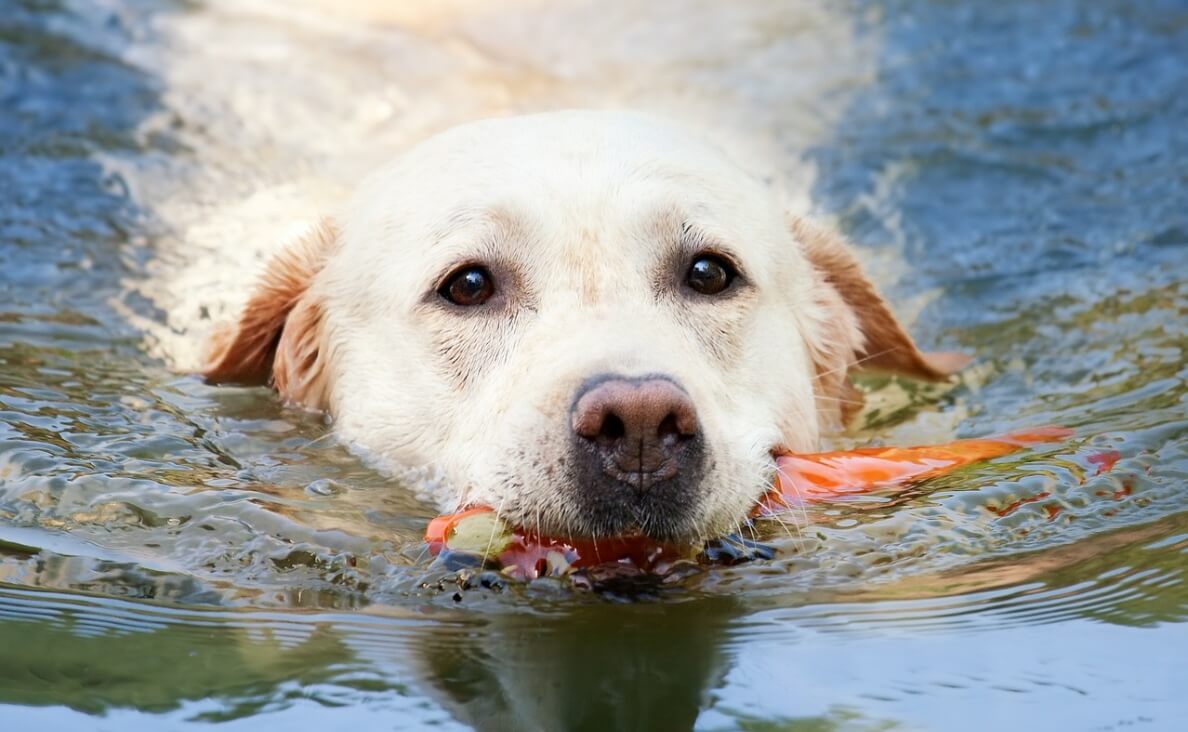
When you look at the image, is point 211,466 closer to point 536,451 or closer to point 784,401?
point 536,451

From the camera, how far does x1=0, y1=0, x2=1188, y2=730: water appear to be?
2.69 m

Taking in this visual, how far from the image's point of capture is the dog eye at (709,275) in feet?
13.2

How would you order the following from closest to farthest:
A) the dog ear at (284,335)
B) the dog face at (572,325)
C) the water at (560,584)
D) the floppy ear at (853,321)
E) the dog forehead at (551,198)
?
the water at (560,584)
the dog face at (572,325)
the dog forehead at (551,198)
the dog ear at (284,335)
the floppy ear at (853,321)

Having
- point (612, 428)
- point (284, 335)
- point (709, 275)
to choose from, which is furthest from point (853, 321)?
point (612, 428)

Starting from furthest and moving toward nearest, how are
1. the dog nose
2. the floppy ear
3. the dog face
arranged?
the floppy ear, the dog face, the dog nose

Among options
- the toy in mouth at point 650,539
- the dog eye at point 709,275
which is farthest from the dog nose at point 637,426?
the dog eye at point 709,275

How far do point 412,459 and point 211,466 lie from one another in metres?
0.56

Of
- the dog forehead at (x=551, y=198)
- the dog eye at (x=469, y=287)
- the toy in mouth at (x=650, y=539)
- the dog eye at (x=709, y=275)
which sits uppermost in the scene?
the dog forehead at (x=551, y=198)

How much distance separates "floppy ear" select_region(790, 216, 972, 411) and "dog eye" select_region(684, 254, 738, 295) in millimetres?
656

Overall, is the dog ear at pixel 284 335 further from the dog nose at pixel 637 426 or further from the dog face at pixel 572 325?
the dog nose at pixel 637 426

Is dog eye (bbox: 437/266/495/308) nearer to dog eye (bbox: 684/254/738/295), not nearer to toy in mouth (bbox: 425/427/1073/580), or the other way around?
dog eye (bbox: 684/254/738/295)

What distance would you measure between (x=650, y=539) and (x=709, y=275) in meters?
1.04

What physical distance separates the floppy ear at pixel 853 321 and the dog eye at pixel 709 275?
2.15 ft

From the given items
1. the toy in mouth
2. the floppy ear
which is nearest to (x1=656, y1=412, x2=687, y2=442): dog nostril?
the toy in mouth
